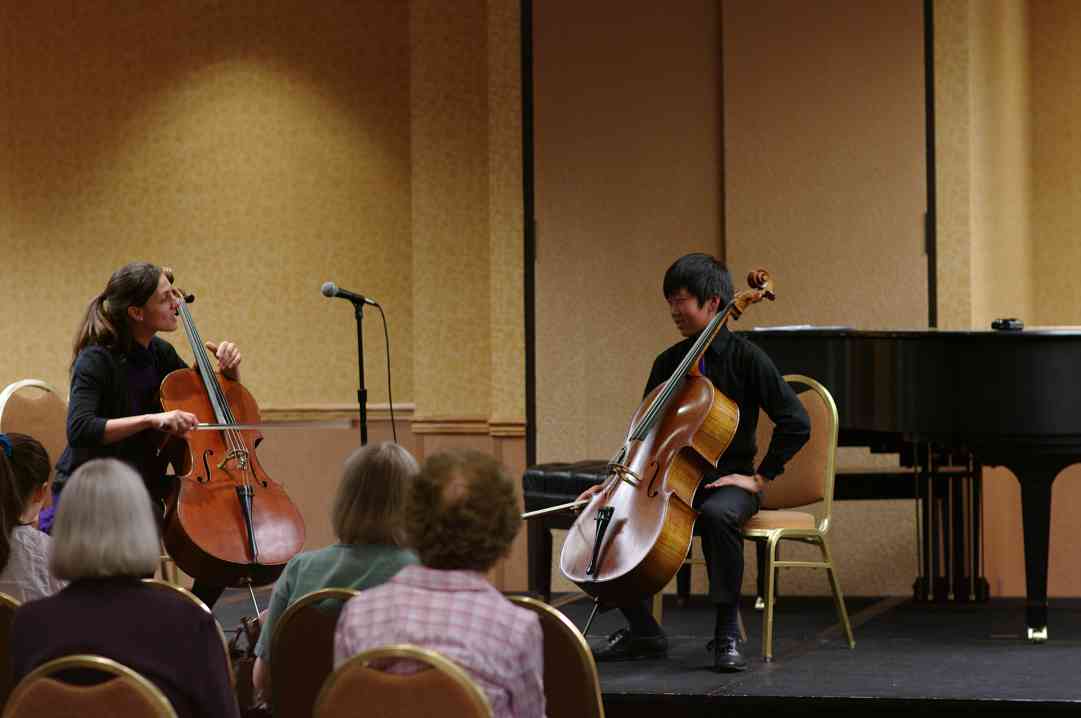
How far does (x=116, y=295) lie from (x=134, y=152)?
8.60 ft

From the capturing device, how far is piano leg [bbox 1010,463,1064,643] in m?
3.83

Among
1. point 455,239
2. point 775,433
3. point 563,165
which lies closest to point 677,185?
point 563,165

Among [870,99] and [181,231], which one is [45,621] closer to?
[870,99]

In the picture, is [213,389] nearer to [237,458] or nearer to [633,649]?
[237,458]

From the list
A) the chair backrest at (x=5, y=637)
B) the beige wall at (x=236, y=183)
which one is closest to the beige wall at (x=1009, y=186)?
the beige wall at (x=236, y=183)

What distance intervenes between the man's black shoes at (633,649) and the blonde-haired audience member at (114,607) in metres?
1.89

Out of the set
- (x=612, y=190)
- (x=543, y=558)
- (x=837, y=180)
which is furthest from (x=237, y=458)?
(x=837, y=180)

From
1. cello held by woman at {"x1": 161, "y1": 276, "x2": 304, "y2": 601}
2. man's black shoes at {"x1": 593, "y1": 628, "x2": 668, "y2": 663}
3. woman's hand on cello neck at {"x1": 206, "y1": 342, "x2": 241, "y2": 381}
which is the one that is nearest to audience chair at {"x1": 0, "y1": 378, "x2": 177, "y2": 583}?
woman's hand on cello neck at {"x1": 206, "y1": 342, "x2": 241, "y2": 381}

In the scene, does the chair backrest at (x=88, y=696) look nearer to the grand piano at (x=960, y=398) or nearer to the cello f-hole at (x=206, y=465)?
the cello f-hole at (x=206, y=465)

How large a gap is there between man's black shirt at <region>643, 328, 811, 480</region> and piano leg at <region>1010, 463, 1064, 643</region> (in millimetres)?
614

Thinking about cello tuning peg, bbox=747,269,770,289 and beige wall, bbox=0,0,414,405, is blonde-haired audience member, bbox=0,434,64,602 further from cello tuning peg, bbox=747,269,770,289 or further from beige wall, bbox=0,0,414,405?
beige wall, bbox=0,0,414,405

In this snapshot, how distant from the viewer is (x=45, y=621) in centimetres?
205

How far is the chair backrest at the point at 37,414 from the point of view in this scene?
4.59 m

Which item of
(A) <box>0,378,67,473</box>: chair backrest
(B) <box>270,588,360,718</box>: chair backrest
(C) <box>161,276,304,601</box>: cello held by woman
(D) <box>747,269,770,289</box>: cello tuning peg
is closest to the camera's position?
(B) <box>270,588,360,718</box>: chair backrest
